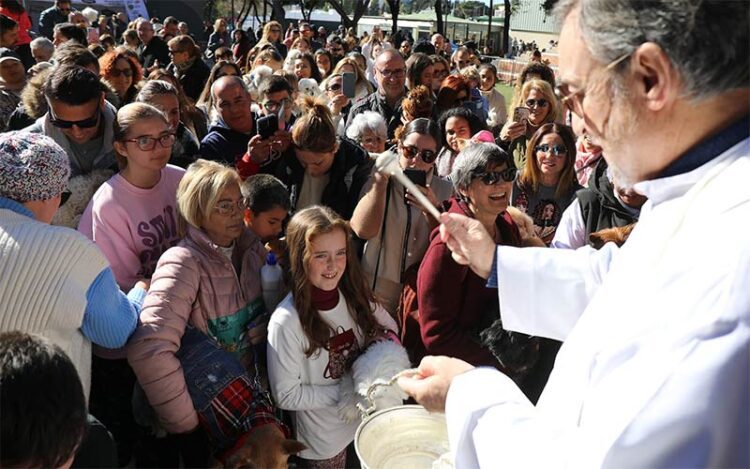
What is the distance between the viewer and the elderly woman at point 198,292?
8.20 feet

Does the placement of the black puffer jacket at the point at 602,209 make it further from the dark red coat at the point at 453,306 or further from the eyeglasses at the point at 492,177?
the dark red coat at the point at 453,306

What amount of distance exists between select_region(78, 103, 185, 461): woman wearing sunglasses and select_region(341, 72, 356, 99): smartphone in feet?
12.4

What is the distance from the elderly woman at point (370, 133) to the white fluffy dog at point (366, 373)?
2172 millimetres

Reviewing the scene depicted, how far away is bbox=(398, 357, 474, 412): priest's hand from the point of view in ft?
5.94

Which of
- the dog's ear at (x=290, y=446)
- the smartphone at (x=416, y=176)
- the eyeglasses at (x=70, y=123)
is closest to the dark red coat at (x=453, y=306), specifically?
the smartphone at (x=416, y=176)

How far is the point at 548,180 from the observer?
14.1 feet

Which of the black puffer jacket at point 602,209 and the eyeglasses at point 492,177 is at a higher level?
the eyeglasses at point 492,177

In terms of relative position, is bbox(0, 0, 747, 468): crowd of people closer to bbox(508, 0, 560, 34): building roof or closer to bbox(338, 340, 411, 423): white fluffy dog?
bbox(338, 340, 411, 423): white fluffy dog

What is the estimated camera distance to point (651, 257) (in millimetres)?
1391

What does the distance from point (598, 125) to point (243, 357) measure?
2048mm

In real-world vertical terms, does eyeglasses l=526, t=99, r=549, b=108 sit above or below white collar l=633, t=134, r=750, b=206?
below

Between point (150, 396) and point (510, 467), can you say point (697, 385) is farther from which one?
point (150, 396)

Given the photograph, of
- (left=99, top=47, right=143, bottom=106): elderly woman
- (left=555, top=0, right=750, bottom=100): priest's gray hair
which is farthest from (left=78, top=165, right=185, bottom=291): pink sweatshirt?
(left=99, top=47, right=143, bottom=106): elderly woman

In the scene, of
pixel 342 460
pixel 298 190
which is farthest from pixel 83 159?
pixel 342 460
